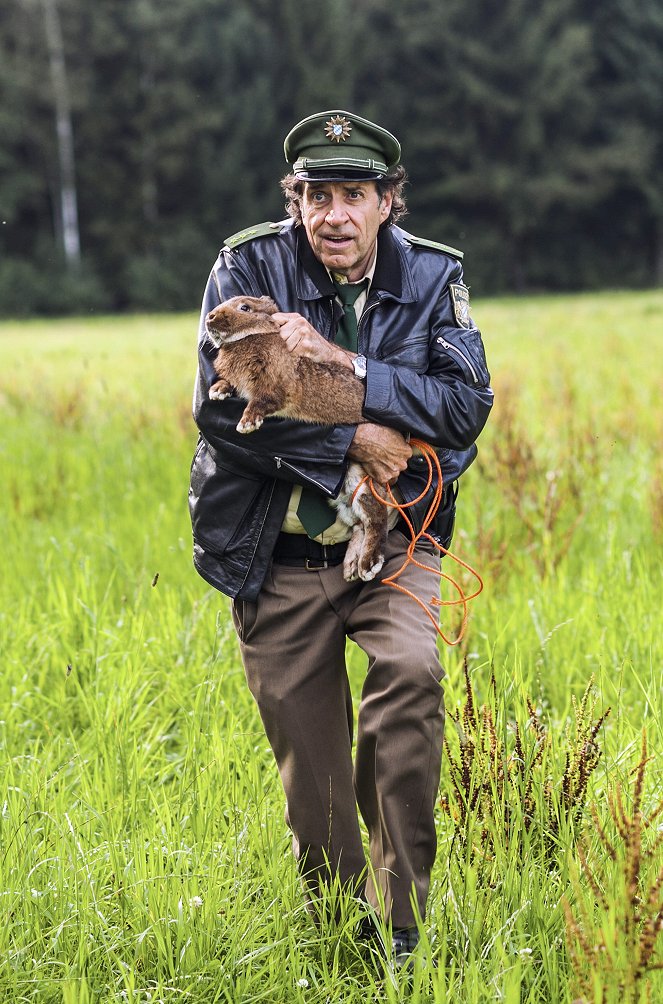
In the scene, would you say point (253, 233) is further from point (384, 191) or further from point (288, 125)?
point (288, 125)

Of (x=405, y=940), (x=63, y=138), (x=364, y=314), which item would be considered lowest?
(x=405, y=940)

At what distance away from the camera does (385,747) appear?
9.39 ft

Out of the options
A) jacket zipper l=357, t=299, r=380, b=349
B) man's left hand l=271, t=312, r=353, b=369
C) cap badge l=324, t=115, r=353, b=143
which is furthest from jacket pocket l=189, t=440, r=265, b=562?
cap badge l=324, t=115, r=353, b=143

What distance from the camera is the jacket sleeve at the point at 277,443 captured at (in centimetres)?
297

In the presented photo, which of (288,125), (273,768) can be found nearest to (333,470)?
(273,768)

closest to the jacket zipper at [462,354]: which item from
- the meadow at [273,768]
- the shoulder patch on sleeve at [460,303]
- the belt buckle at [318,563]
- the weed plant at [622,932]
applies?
the shoulder patch on sleeve at [460,303]

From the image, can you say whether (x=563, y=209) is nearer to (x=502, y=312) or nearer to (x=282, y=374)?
(x=502, y=312)

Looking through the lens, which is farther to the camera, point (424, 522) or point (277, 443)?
point (424, 522)

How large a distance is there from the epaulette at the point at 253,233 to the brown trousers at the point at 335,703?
1.00 metres

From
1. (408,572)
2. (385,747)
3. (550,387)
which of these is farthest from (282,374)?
(550,387)

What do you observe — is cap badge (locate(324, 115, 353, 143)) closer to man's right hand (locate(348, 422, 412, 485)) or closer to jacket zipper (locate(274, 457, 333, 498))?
man's right hand (locate(348, 422, 412, 485))

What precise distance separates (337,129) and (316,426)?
91cm

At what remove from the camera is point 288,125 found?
4481 cm

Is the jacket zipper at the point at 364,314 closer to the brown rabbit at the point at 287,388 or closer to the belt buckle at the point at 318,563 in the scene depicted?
the brown rabbit at the point at 287,388
